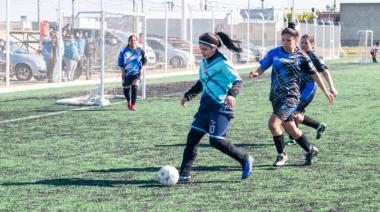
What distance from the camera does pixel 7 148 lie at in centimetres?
1187

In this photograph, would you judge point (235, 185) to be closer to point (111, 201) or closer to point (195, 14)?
point (111, 201)

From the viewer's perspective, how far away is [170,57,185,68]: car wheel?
39.4 m

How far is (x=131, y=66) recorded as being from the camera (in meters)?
18.6

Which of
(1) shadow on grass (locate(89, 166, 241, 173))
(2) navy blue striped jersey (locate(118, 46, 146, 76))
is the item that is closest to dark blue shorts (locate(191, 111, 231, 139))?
(1) shadow on grass (locate(89, 166, 241, 173))

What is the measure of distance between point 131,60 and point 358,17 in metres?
79.6

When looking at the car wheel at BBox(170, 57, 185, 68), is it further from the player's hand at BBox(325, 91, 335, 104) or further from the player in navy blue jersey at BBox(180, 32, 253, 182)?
the player in navy blue jersey at BBox(180, 32, 253, 182)

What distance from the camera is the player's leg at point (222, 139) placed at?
9.06m

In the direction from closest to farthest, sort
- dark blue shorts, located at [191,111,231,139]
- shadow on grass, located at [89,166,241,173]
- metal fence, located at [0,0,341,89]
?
dark blue shorts, located at [191,111,231,139]
shadow on grass, located at [89,166,241,173]
metal fence, located at [0,0,341,89]

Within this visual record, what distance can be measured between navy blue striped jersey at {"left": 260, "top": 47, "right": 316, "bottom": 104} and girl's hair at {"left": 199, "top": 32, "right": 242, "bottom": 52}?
1.04 metres

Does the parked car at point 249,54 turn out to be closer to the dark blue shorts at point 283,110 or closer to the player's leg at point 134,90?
the player's leg at point 134,90

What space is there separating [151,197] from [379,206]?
2157 millimetres

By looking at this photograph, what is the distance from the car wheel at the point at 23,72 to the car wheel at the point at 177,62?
11.7 metres

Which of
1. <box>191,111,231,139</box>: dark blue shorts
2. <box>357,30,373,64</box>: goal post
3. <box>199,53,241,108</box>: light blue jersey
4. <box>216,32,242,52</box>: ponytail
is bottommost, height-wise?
<box>357,30,373,64</box>: goal post

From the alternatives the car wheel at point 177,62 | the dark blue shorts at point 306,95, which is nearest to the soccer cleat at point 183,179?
the dark blue shorts at point 306,95
